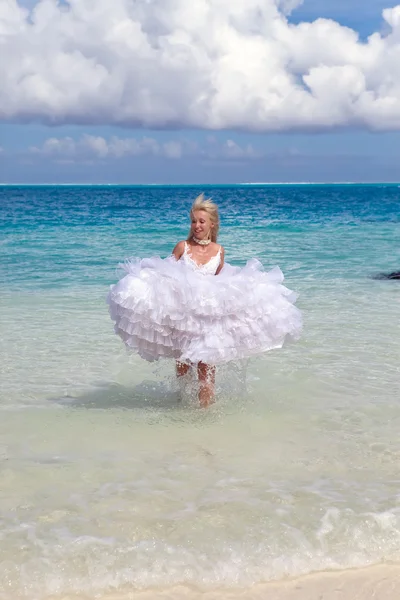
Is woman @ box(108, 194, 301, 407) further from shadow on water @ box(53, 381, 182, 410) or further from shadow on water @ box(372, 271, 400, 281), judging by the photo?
shadow on water @ box(372, 271, 400, 281)

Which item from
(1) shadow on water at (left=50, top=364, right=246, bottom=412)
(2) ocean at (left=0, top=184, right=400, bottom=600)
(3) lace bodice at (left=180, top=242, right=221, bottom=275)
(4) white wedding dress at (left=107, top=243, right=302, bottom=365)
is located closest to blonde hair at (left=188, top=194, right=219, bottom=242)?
(3) lace bodice at (left=180, top=242, right=221, bottom=275)

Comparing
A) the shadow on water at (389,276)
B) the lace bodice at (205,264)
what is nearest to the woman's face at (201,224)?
the lace bodice at (205,264)

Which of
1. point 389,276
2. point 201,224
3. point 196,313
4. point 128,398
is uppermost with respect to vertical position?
point 201,224

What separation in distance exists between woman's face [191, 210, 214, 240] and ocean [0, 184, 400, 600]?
102cm

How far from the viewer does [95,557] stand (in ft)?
13.3

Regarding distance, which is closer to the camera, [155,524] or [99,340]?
[155,524]

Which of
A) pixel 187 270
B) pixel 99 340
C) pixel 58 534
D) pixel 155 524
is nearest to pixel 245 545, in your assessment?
pixel 155 524

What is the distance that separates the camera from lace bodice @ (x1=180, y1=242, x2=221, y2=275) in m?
6.57

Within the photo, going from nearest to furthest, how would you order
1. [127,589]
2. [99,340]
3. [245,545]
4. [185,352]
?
1. [127,589]
2. [245,545]
3. [185,352]
4. [99,340]

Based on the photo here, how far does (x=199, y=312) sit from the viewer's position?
241 inches

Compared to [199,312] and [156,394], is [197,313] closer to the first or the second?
[199,312]

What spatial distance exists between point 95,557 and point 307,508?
57.1 inches

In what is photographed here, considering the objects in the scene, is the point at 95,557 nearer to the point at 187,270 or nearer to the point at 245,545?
the point at 245,545

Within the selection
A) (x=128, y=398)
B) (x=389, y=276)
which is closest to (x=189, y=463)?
(x=128, y=398)
